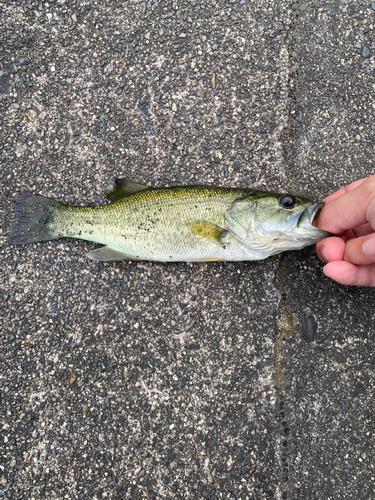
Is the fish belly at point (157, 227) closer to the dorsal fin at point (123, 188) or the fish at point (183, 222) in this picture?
the fish at point (183, 222)

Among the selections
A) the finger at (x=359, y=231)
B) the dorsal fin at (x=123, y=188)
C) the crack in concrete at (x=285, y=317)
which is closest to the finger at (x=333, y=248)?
the finger at (x=359, y=231)

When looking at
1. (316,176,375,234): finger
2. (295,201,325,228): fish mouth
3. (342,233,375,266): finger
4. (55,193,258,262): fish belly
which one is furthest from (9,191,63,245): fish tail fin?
(342,233,375,266): finger

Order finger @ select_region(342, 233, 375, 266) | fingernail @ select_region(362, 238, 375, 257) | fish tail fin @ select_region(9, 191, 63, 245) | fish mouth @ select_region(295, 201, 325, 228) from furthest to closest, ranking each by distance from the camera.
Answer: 1. fish tail fin @ select_region(9, 191, 63, 245)
2. fish mouth @ select_region(295, 201, 325, 228)
3. finger @ select_region(342, 233, 375, 266)
4. fingernail @ select_region(362, 238, 375, 257)

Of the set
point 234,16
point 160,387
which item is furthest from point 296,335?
point 234,16

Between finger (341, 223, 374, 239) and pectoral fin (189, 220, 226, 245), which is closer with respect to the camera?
finger (341, 223, 374, 239)

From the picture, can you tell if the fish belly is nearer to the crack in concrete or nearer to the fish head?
the fish head

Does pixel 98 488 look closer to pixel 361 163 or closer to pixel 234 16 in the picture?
pixel 361 163

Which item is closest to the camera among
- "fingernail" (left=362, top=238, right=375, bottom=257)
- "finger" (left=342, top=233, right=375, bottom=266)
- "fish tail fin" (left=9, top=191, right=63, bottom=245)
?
"fingernail" (left=362, top=238, right=375, bottom=257)
